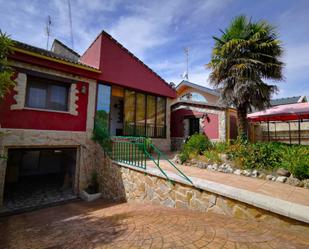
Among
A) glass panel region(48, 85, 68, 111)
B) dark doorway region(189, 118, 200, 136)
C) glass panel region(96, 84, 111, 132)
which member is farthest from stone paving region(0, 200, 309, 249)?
dark doorway region(189, 118, 200, 136)

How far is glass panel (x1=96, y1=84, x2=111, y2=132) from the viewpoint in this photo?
8516mm

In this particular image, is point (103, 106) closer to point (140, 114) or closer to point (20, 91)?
point (140, 114)

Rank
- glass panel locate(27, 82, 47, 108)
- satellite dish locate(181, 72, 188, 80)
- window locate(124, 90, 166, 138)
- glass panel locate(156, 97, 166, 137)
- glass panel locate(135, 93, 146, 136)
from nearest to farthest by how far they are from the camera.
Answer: glass panel locate(27, 82, 47, 108) < window locate(124, 90, 166, 138) < glass panel locate(135, 93, 146, 136) < glass panel locate(156, 97, 166, 137) < satellite dish locate(181, 72, 188, 80)

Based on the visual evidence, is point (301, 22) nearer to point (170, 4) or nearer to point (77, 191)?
point (170, 4)

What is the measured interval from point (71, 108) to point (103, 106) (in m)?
1.61

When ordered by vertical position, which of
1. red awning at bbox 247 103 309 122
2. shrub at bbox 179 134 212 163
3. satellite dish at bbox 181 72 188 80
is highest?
satellite dish at bbox 181 72 188 80

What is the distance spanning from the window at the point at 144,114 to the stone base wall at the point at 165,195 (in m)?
3.06

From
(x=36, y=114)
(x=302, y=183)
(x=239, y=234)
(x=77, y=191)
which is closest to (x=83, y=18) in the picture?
(x=36, y=114)

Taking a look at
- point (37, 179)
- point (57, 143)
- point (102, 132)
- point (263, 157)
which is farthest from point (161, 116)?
point (37, 179)

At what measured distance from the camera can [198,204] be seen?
362 centimetres

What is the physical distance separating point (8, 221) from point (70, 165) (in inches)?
143

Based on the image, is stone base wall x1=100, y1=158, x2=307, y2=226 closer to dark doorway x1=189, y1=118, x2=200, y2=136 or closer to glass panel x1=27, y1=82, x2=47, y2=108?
glass panel x1=27, y1=82, x2=47, y2=108

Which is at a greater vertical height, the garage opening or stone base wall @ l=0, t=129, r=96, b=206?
stone base wall @ l=0, t=129, r=96, b=206

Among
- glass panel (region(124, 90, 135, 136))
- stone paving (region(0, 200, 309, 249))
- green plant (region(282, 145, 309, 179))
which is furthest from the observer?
glass panel (region(124, 90, 135, 136))
